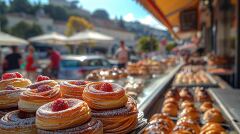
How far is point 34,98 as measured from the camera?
69.4 inches

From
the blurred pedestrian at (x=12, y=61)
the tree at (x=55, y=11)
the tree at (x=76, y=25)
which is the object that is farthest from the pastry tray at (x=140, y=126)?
the tree at (x=55, y=11)

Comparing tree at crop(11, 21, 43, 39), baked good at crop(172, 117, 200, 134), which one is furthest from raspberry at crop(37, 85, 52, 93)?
tree at crop(11, 21, 43, 39)

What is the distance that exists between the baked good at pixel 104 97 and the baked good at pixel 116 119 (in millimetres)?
27

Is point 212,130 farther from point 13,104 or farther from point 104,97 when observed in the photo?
point 13,104

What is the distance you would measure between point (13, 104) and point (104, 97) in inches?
20.3

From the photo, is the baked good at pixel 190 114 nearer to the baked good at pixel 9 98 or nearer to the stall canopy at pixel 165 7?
the baked good at pixel 9 98

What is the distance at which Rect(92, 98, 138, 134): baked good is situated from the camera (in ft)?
5.93

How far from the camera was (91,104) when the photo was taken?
1.82m

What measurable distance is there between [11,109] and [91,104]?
466 mm

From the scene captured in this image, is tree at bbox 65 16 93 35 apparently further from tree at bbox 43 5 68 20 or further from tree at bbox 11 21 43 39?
tree at bbox 43 5 68 20

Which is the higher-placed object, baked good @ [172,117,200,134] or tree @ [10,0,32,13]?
tree @ [10,0,32,13]

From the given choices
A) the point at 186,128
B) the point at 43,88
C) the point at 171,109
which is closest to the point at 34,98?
the point at 43,88

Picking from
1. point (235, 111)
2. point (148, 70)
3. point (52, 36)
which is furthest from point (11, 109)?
point (52, 36)

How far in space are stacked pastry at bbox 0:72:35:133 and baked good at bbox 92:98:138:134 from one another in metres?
0.33
